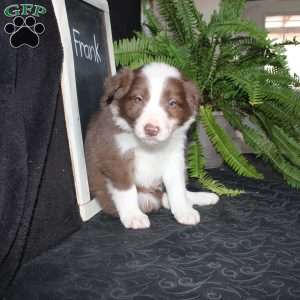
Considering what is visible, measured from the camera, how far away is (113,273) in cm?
165

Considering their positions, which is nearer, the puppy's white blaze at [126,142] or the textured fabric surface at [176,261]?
the textured fabric surface at [176,261]

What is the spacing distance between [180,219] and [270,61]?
1.54 m

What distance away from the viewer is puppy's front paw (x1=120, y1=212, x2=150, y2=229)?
7.10 feet

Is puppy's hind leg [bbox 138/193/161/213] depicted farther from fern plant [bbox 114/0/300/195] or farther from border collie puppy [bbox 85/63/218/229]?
fern plant [bbox 114/0/300/195]

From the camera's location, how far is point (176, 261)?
1758mm

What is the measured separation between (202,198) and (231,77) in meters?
0.89

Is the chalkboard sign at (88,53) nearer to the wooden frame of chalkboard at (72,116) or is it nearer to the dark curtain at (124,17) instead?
the wooden frame of chalkboard at (72,116)

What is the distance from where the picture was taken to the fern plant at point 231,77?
9.34 ft

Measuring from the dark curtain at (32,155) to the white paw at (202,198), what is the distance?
2.61 ft

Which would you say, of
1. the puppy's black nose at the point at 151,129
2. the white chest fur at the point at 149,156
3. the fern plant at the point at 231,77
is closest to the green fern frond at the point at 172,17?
the fern plant at the point at 231,77

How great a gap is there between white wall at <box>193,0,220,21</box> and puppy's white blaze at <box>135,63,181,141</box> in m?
1.97

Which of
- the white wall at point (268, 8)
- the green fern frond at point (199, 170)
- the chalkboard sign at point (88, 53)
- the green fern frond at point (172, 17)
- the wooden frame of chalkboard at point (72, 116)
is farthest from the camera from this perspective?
the white wall at point (268, 8)

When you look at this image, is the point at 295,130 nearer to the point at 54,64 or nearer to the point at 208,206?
the point at 208,206

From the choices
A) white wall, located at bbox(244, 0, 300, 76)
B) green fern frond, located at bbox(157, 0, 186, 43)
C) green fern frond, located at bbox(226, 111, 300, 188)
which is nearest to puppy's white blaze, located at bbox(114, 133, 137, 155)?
green fern frond, located at bbox(226, 111, 300, 188)
